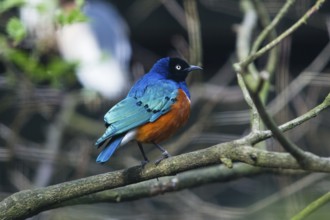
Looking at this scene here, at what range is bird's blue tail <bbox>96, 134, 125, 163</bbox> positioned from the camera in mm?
2834

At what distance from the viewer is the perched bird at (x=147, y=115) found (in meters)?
3.04

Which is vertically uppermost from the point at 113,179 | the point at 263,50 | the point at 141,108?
the point at 263,50

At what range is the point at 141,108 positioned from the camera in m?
3.27

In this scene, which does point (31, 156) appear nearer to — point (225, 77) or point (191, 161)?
point (225, 77)

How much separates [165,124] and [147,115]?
0.10m

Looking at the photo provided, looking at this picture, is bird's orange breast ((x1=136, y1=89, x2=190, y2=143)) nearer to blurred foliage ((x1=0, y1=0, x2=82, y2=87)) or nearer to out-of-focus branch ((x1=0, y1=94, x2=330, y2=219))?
out-of-focus branch ((x1=0, y1=94, x2=330, y2=219))

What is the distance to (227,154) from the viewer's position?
241cm

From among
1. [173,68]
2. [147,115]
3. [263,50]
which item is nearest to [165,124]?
[147,115]

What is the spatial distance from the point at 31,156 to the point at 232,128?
1931mm

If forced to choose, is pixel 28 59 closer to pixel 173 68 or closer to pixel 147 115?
pixel 173 68

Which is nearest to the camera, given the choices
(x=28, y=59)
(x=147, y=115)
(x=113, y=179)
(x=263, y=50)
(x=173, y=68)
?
(x=263, y=50)

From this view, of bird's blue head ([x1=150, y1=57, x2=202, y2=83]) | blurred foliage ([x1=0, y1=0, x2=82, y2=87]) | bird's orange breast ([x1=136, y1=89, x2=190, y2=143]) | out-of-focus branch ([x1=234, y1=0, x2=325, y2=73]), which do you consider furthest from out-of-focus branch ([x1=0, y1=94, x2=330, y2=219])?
blurred foliage ([x1=0, y1=0, x2=82, y2=87])

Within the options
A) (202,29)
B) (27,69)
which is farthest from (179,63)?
(202,29)

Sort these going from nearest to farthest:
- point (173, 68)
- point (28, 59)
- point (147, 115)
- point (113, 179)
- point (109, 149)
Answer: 1. point (113, 179)
2. point (109, 149)
3. point (147, 115)
4. point (173, 68)
5. point (28, 59)
